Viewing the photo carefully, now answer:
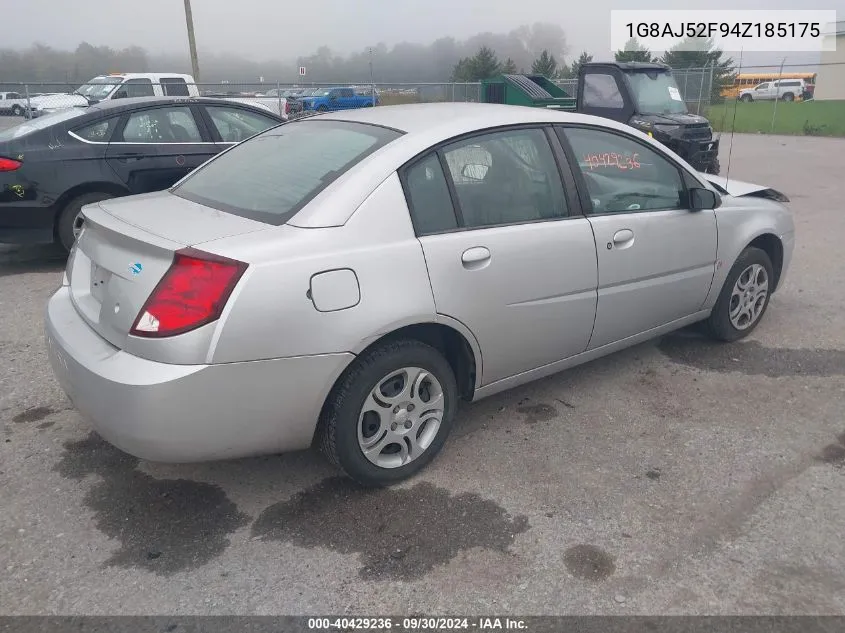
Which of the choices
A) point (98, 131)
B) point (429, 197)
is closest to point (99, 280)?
point (429, 197)

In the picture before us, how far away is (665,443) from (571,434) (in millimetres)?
448

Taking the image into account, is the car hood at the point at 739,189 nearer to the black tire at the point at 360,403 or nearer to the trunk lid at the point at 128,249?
the black tire at the point at 360,403

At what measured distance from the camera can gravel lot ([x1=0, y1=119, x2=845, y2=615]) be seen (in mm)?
2434

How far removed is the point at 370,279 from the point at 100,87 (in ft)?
63.2

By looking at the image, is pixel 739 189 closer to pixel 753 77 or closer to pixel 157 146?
pixel 157 146

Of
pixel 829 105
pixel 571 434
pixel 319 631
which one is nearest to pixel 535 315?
pixel 571 434

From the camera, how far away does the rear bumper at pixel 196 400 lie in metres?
2.46

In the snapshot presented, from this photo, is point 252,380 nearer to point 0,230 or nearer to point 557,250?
point 557,250

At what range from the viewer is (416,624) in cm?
230

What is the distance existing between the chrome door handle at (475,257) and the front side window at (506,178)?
0.13 metres

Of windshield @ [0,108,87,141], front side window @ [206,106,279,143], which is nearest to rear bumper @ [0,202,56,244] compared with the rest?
windshield @ [0,108,87,141]

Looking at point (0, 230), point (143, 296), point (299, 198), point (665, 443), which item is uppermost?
point (299, 198)

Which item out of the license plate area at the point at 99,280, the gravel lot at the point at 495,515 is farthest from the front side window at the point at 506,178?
the license plate area at the point at 99,280

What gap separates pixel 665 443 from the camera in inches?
136
